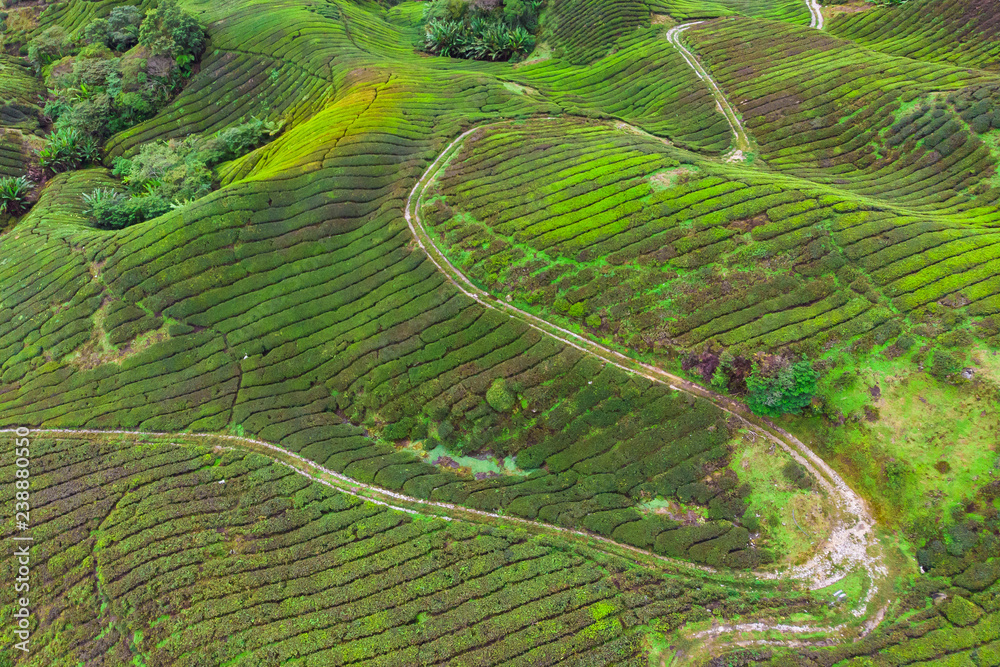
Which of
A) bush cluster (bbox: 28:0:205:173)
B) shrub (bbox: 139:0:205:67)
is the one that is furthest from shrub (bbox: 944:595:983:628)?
shrub (bbox: 139:0:205:67)

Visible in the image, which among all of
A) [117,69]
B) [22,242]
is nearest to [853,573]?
[22,242]

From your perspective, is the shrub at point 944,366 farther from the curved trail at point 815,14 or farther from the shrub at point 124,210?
the shrub at point 124,210

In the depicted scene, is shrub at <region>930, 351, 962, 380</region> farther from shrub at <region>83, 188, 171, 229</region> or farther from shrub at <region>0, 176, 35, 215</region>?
shrub at <region>0, 176, 35, 215</region>

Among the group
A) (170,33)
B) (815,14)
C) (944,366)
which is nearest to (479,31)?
(170,33)

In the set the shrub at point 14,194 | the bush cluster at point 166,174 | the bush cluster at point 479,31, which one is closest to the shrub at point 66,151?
the shrub at point 14,194

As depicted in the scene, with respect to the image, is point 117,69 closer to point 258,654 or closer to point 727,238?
point 258,654
